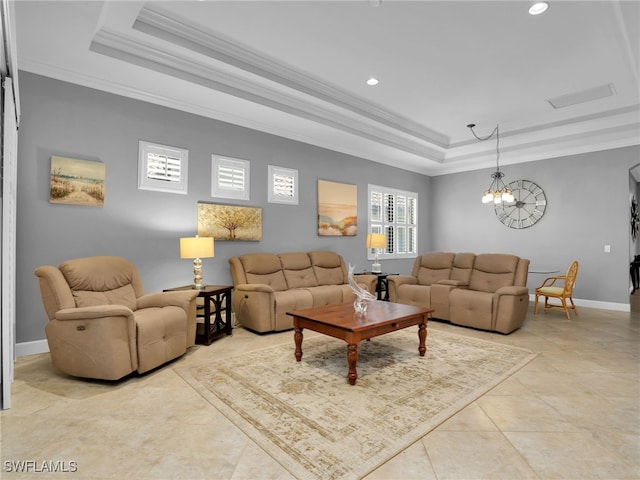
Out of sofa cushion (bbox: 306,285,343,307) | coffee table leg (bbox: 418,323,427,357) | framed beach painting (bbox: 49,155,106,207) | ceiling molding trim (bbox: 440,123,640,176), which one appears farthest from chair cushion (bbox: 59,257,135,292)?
ceiling molding trim (bbox: 440,123,640,176)

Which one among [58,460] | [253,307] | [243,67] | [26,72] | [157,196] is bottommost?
[58,460]

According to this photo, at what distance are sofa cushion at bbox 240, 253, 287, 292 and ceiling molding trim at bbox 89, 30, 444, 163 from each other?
200 cm

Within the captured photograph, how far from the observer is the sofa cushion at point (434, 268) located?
5555mm

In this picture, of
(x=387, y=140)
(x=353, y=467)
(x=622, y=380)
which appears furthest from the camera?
(x=387, y=140)

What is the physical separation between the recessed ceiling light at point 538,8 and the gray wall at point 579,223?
173 inches

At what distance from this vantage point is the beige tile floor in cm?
175

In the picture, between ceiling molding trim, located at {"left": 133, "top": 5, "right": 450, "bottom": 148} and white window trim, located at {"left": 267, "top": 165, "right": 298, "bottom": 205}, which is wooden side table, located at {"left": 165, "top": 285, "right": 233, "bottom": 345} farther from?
ceiling molding trim, located at {"left": 133, "top": 5, "right": 450, "bottom": 148}

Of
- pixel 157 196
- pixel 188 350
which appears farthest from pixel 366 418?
pixel 157 196

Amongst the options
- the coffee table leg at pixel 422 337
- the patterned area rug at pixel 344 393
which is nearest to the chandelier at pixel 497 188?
the patterned area rug at pixel 344 393

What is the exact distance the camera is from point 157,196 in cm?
422

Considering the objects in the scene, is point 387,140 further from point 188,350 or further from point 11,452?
point 11,452

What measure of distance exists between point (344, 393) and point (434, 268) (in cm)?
356

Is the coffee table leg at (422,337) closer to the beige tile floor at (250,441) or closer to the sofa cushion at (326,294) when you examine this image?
the beige tile floor at (250,441)

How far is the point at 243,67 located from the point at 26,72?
2.09 meters
